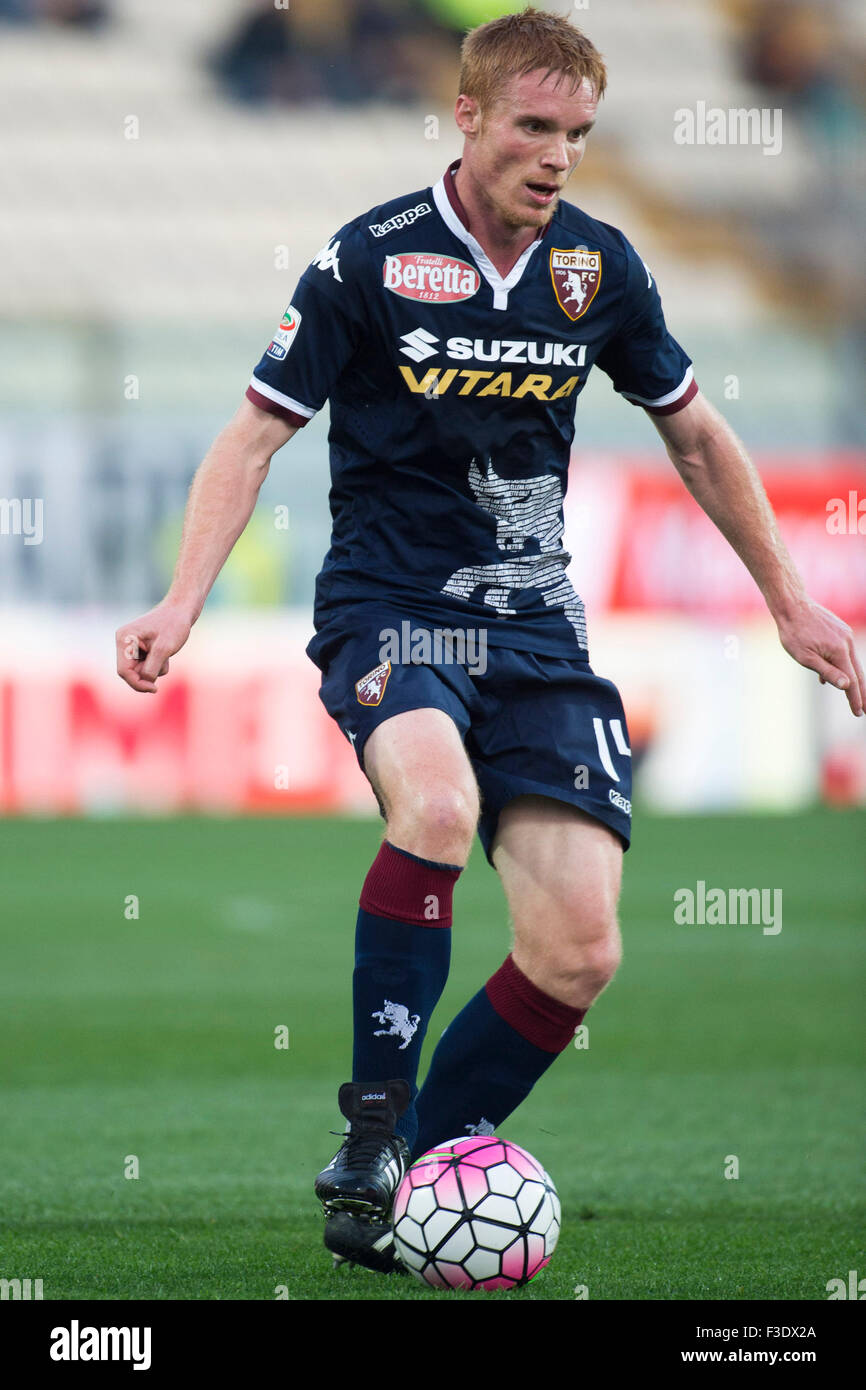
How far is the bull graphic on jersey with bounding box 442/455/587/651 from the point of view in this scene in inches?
139

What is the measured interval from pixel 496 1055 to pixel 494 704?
2.17 feet

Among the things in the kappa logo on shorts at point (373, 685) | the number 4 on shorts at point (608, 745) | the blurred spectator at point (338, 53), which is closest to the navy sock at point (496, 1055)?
the number 4 on shorts at point (608, 745)

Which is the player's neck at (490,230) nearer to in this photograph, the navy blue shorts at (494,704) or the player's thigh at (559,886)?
the navy blue shorts at (494,704)

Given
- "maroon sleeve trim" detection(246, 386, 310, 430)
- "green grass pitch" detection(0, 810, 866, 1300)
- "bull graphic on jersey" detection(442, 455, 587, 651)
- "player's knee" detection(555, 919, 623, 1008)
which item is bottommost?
"green grass pitch" detection(0, 810, 866, 1300)

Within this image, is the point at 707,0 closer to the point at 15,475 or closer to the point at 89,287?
the point at 89,287

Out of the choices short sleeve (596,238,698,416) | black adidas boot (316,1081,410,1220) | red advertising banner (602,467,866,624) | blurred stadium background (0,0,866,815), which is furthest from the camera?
red advertising banner (602,467,866,624)

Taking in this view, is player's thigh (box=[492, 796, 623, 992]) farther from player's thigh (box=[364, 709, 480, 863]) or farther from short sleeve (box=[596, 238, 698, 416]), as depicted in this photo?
short sleeve (box=[596, 238, 698, 416])

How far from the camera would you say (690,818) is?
46.3 feet

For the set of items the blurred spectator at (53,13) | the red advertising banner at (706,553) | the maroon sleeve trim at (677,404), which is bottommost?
the maroon sleeve trim at (677,404)

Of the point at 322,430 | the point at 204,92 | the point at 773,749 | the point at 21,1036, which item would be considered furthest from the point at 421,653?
the point at 204,92

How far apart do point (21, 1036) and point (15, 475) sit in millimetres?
8180

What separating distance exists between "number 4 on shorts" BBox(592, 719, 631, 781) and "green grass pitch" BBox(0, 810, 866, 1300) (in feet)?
2.95

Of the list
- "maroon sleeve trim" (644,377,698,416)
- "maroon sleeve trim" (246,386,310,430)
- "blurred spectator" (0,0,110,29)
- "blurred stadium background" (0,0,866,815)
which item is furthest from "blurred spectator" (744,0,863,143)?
"maroon sleeve trim" (246,386,310,430)

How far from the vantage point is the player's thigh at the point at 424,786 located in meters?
3.18
